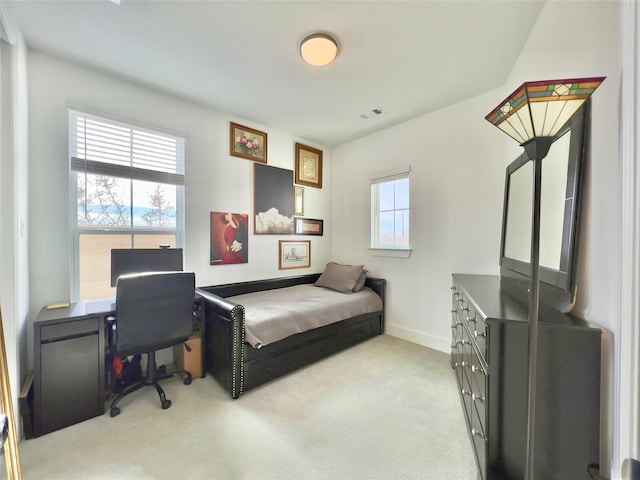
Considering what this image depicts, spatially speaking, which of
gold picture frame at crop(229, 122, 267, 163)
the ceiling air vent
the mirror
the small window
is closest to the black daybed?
the small window

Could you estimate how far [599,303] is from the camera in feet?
3.72

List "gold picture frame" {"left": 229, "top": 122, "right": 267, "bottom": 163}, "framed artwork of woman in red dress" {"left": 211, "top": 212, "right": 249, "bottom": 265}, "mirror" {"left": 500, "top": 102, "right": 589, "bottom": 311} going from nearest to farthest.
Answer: "mirror" {"left": 500, "top": 102, "right": 589, "bottom": 311}
"framed artwork of woman in red dress" {"left": 211, "top": 212, "right": 249, "bottom": 265}
"gold picture frame" {"left": 229, "top": 122, "right": 267, "bottom": 163}

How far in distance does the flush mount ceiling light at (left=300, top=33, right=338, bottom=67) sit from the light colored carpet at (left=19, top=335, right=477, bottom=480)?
278 centimetres

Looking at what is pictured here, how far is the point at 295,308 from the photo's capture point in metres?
2.70

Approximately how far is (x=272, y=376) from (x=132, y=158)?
99.5 inches

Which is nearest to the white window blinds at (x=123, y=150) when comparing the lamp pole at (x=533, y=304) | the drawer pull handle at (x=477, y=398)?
the lamp pole at (x=533, y=304)

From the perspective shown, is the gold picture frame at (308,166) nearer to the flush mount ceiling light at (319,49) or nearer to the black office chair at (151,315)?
the flush mount ceiling light at (319,49)

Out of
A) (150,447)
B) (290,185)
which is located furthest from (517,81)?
(150,447)

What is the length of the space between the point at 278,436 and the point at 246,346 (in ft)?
2.39

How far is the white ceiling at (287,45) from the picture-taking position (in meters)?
1.72

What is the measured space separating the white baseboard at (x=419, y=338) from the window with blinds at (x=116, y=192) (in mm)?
2903

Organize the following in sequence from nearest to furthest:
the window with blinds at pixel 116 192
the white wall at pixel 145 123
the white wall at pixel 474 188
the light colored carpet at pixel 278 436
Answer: the white wall at pixel 474 188
the light colored carpet at pixel 278 436
the white wall at pixel 145 123
the window with blinds at pixel 116 192

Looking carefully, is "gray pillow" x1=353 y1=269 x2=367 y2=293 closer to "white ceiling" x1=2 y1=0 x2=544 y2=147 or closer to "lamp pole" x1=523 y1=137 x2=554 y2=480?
"white ceiling" x1=2 y1=0 x2=544 y2=147

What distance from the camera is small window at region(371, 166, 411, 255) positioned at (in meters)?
3.46
